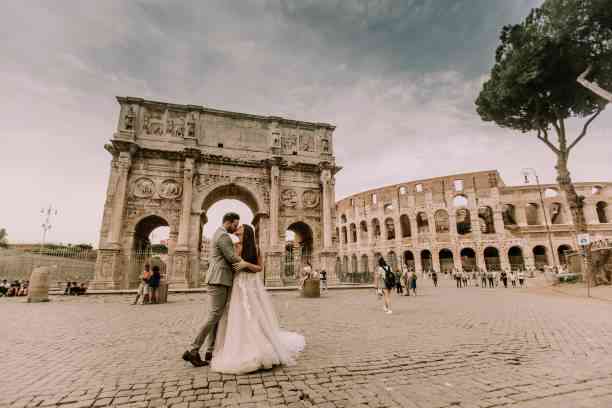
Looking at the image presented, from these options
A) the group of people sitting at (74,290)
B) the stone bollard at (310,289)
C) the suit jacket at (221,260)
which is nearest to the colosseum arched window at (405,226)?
the stone bollard at (310,289)

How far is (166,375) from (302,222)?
643 inches

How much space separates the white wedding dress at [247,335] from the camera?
2961mm

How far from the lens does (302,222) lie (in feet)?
62.8

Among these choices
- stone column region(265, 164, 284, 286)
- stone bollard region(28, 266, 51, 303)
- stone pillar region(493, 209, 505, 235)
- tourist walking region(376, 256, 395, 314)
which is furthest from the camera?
stone pillar region(493, 209, 505, 235)

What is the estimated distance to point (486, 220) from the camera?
114 feet

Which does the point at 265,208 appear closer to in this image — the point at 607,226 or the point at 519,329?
the point at 519,329

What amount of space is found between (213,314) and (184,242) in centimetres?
1434

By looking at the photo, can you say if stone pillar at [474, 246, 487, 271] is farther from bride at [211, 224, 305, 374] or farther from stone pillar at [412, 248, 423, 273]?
bride at [211, 224, 305, 374]

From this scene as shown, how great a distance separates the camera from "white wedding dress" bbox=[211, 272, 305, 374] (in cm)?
296

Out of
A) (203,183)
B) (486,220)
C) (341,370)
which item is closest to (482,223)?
(486,220)

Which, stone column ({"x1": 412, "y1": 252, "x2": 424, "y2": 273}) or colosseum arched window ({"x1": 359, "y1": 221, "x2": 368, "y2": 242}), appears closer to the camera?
stone column ({"x1": 412, "y1": 252, "x2": 424, "y2": 273})

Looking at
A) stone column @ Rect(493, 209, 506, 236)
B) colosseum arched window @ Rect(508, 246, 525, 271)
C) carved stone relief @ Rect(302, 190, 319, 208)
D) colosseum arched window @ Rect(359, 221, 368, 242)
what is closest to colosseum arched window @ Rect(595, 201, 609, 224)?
colosseum arched window @ Rect(508, 246, 525, 271)

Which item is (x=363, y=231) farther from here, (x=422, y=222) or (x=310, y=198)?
(x=310, y=198)

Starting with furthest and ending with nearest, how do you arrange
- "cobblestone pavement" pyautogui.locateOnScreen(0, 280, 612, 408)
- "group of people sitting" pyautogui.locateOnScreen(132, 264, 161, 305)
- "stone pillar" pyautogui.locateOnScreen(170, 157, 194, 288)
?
"stone pillar" pyautogui.locateOnScreen(170, 157, 194, 288)
"group of people sitting" pyautogui.locateOnScreen(132, 264, 161, 305)
"cobblestone pavement" pyautogui.locateOnScreen(0, 280, 612, 408)
